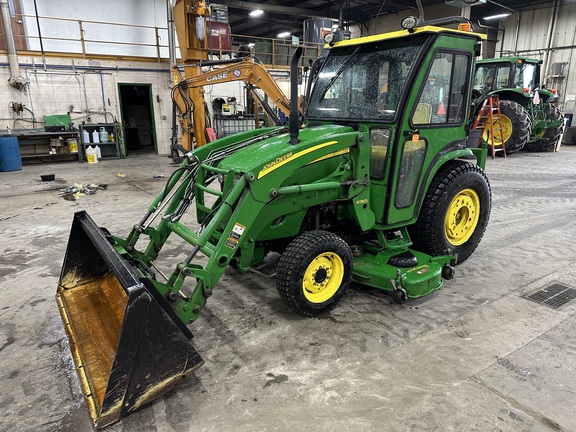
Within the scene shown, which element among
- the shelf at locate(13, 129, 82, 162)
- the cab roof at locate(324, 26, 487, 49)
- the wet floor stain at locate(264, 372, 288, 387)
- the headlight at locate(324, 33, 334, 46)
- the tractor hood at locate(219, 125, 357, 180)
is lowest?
the wet floor stain at locate(264, 372, 288, 387)

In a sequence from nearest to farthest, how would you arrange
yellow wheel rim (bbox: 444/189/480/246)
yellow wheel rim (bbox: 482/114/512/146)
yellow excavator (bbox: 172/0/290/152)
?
yellow wheel rim (bbox: 444/189/480/246)
yellow excavator (bbox: 172/0/290/152)
yellow wheel rim (bbox: 482/114/512/146)

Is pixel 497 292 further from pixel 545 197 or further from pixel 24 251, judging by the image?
pixel 24 251

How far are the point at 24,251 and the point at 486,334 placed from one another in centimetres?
464

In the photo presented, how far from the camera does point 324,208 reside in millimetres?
3334

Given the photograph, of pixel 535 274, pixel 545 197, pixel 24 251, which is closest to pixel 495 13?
pixel 545 197

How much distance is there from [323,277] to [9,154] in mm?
9652

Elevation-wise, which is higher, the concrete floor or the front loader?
the front loader

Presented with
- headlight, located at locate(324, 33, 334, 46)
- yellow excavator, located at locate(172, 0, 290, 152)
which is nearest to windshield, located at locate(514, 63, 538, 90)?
yellow excavator, located at locate(172, 0, 290, 152)

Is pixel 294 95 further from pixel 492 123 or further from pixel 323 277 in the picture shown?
pixel 492 123

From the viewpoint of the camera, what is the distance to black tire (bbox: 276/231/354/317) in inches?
109

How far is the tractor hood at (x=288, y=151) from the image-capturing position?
2706 millimetres

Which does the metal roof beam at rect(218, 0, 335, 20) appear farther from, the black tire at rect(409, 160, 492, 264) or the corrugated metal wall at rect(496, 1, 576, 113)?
the black tire at rect(409, 160, 492, 264)

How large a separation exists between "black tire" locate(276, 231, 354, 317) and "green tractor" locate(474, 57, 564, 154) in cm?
879

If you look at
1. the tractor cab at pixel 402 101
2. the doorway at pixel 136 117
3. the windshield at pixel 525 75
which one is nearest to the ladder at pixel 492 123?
the windshield at pixel 525 75
